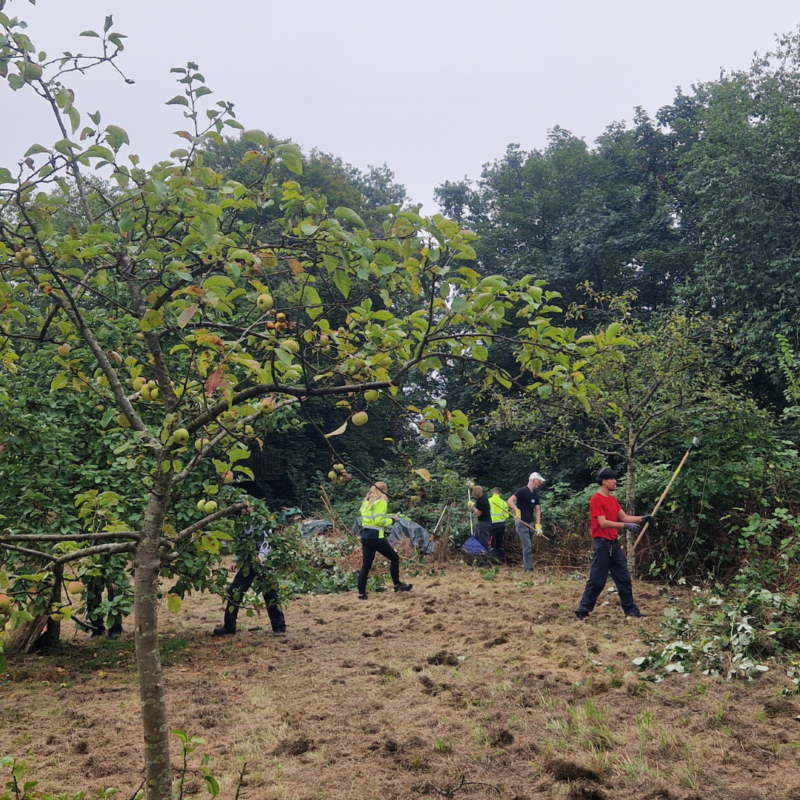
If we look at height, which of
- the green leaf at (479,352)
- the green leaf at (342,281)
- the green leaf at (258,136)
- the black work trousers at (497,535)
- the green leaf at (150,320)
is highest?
the green leaf at (258,136)

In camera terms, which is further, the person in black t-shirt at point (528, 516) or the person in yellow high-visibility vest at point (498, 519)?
the person in yellow high-visibility vest at point (498, 519)

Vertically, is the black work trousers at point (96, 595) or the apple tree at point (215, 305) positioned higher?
the apple tree at point (215, 305)

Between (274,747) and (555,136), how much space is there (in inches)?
1232

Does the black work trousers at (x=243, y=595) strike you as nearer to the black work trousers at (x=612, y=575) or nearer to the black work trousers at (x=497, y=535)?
the black work trousers at (x=612, y=575)

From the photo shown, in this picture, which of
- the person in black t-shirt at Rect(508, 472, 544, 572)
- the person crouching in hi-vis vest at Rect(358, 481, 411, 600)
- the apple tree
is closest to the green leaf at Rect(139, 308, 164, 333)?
the apple tree

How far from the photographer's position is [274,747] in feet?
15.0

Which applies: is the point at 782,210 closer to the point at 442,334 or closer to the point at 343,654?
the point at 343,654

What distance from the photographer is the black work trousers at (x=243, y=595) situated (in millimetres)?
7016

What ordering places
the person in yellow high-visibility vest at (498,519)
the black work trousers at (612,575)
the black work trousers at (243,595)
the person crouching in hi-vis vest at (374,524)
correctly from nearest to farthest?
the black work trousers at (243,595) < the black work trousers at (612,575) < the person crouching in hi-vis vest at (374,524) < the person in yellow high-visibility vest at (498,519)

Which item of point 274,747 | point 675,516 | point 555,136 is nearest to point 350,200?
point 555,136

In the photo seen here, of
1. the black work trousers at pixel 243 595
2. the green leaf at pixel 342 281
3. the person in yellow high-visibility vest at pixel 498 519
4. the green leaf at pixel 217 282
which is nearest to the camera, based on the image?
the green leaf at pixel 217 282

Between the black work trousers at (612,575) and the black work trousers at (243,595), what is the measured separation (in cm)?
334

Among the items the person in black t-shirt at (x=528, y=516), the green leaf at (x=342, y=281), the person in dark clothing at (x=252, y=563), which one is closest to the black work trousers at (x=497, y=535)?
the person in black t-shirt at (x=528, y=516)

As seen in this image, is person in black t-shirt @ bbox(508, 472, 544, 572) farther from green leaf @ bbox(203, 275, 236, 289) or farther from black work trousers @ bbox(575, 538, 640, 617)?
green leaf @ bbox(203, 275, 236, 289)
